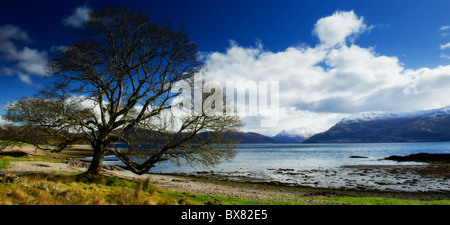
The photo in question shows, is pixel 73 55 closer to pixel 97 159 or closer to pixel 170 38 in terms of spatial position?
pixel 170 38

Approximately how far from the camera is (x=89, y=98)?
16234mm

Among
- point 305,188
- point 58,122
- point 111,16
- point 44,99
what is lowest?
point 305,188

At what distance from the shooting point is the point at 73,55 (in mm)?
15180

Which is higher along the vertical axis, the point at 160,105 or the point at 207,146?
the point at 160,105

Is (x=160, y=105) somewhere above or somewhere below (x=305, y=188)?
above

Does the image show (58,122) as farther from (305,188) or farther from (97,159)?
(305,188)

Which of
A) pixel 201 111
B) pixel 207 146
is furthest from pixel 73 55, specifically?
pixel 207 146
